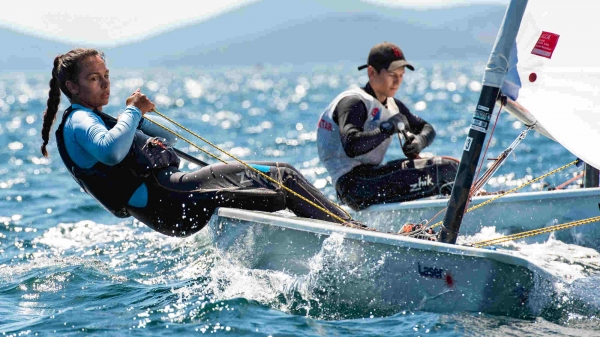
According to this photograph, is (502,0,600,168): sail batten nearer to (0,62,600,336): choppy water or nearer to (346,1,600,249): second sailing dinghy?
(346,1,600,249): second sailing dinghy

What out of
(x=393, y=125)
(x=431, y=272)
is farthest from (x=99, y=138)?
(x=393, y=125)

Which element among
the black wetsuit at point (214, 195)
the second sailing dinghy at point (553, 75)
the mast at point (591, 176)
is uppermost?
the second sailing dinghy at point (553, 75)

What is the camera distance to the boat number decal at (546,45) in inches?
148

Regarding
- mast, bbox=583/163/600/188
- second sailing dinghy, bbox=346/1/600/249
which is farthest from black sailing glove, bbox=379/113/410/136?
mast, bbox=583/163/600/188

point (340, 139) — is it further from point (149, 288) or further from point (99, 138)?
point (99, 138)

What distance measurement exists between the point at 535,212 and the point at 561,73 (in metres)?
1.64

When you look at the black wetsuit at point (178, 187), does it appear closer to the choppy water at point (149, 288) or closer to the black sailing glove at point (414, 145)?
the choppy water at point (149, 288)

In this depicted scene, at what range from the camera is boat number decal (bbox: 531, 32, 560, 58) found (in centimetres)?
376

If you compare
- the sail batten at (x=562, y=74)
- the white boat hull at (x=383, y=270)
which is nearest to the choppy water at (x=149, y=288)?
the white boat hull at (x=383, y=270)

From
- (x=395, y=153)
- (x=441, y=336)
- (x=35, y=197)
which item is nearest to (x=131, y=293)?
(x=441, y=336)

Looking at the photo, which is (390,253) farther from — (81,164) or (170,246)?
(170,246)

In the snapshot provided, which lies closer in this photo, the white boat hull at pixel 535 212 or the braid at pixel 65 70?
the braid at pixel 65 70

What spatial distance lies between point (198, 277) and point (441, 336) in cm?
171

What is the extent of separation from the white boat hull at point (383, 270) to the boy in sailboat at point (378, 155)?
1.48m
